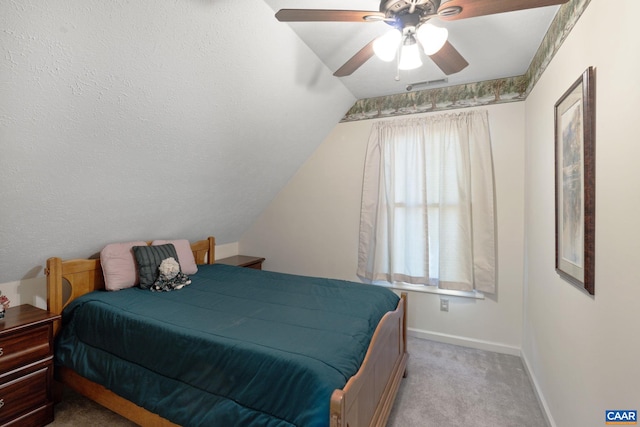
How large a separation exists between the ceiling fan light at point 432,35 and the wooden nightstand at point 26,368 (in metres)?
2.75

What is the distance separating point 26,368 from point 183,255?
4.15ft

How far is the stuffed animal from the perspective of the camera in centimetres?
234

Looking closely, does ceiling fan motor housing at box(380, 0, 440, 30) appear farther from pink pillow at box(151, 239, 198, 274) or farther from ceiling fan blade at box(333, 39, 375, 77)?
pink pillow at box(151, 239, 198, 274)

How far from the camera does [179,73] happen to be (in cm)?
174

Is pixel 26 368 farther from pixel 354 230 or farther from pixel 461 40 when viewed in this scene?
pixel 461 40

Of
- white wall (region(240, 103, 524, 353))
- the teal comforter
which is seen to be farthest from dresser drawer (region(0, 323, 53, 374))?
white wall (region(240, 103, 524, 353))

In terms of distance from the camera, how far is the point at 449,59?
5.35 ft

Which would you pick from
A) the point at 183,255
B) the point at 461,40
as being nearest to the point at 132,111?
the point at 183,255

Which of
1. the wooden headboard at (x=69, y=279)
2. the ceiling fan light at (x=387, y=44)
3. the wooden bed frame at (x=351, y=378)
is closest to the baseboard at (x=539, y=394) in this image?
the wooden bed frame at (x=351, y=378)

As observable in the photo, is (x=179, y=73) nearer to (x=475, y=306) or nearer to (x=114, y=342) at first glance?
(x=114, y=342)

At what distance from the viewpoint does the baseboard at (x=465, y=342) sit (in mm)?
2742

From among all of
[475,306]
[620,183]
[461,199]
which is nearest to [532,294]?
[475,306]

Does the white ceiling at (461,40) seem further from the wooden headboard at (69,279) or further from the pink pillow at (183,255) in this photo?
the wooden headboard at (69,279)

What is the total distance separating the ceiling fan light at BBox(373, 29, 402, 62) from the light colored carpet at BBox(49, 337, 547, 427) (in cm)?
223
